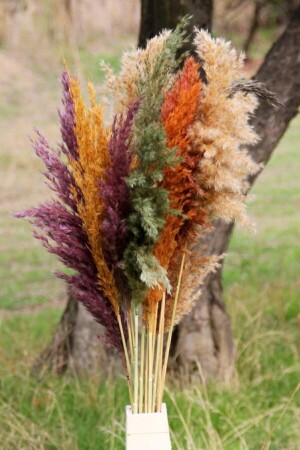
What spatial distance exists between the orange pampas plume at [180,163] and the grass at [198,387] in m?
0.59

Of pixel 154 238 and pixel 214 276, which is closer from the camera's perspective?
pixel 154 238

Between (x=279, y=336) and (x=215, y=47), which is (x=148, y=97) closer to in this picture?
(x=215, y=47)

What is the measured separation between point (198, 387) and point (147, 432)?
6.62 ft

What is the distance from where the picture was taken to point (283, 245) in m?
9.38

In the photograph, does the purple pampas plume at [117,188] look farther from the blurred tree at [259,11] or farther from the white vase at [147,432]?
the blurred tree at [259,11]

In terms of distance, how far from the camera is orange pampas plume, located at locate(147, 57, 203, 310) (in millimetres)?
2406

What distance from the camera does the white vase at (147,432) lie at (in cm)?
253

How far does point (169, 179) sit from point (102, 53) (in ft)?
55.3

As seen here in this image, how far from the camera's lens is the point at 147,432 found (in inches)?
99.6

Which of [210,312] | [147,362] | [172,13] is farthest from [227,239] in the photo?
[147,362]

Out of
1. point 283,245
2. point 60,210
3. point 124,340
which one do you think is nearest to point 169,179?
point 60,210

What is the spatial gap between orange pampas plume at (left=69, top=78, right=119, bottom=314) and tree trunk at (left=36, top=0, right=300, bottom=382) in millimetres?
2096


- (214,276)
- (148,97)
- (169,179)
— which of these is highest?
(148,97)

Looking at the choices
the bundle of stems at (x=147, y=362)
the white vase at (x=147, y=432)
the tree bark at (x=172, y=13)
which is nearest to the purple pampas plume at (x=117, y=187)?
the bundle of stems at (x=147, y=362)
